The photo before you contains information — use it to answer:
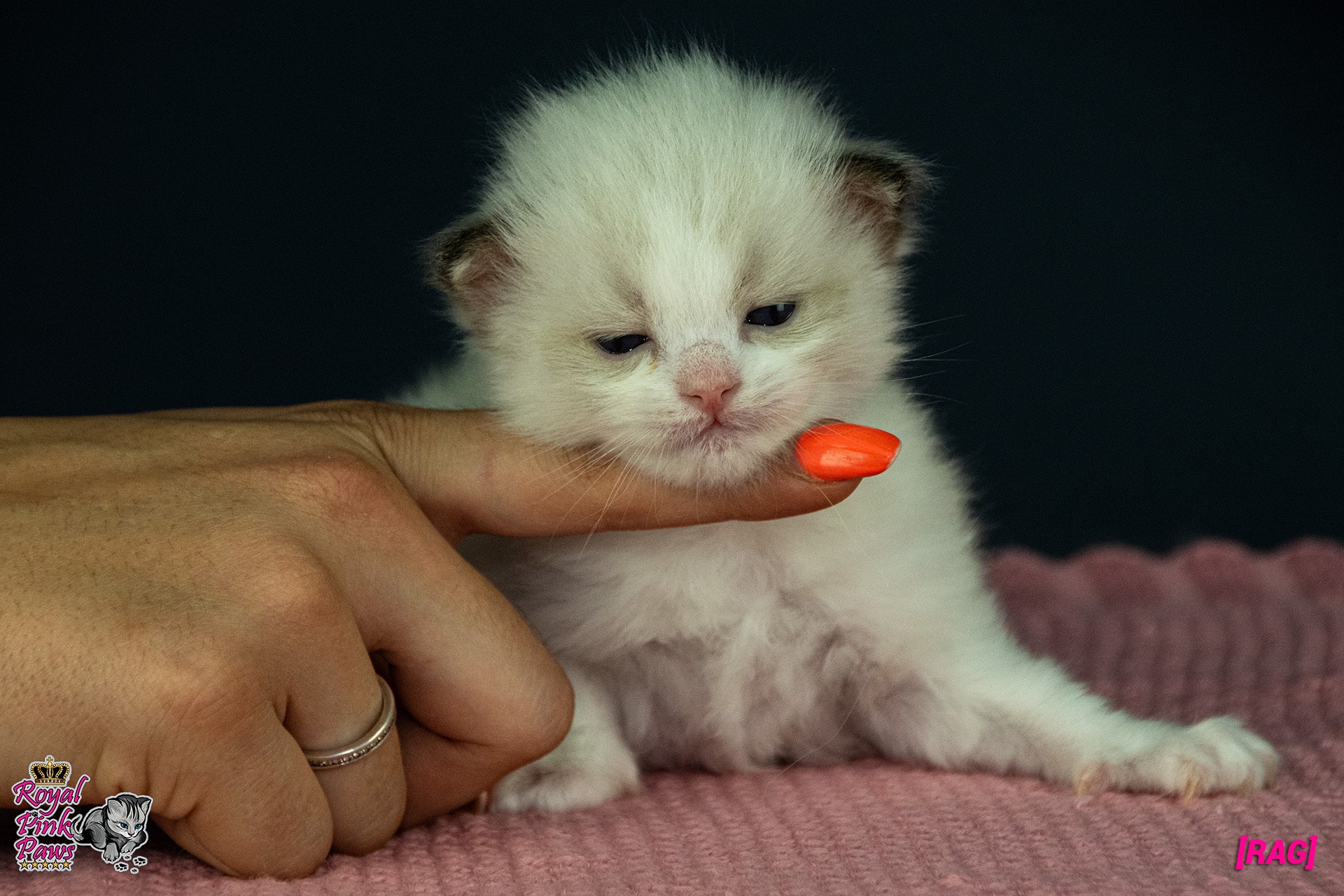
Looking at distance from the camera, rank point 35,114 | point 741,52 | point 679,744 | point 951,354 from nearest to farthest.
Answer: point 679,744, point 741,52, point 35,114, point 951,354

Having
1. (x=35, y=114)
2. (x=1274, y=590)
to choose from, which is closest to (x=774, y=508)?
(x=1274, y=590)

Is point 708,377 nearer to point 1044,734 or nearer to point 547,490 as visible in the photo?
point 547,490

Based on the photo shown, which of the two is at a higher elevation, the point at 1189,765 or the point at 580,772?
the point at 1189,765

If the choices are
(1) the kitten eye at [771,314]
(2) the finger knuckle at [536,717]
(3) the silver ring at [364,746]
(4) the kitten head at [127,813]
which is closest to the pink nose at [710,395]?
(1) the kitten eye at [771,314]

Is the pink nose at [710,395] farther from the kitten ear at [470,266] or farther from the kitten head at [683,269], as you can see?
the kitten ear at [470,266]

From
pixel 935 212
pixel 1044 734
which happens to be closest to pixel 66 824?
pixel 1044 734

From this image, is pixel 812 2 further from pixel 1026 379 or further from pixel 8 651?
pixel 8 651
